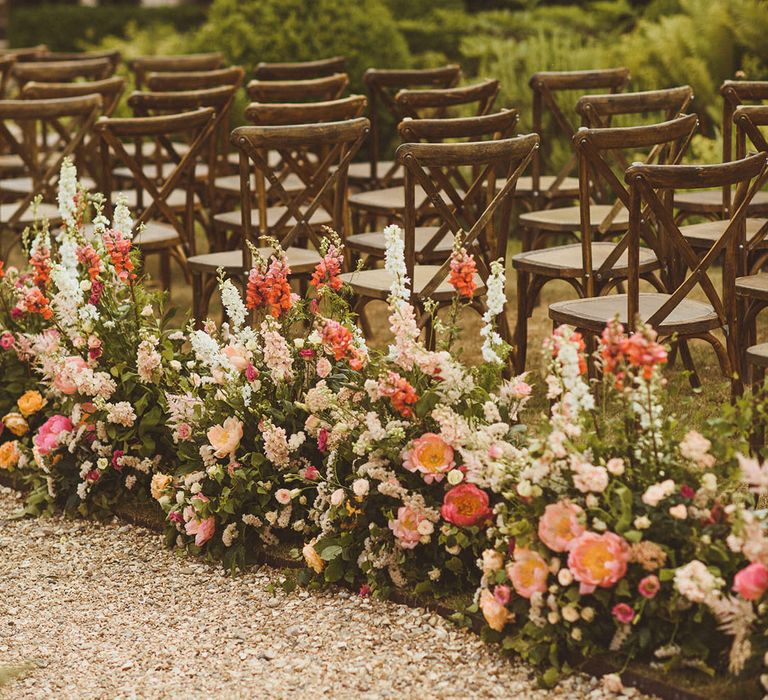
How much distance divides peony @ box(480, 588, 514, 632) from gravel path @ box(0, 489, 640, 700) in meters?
0.11

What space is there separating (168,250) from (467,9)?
10.2 metres

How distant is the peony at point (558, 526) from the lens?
9.73 feet

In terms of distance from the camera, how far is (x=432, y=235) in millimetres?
5316

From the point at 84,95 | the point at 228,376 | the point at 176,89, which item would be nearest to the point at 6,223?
the point at 84,95

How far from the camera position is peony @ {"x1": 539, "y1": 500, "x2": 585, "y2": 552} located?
9.73 feet

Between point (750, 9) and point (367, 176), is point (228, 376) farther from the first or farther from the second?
point (750, 9)

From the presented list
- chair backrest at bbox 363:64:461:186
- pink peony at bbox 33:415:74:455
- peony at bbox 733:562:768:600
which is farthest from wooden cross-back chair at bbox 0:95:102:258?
peony at bbox 733:562:768:600

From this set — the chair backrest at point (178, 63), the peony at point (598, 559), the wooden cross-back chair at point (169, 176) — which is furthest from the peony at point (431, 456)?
the chair backrest at point (178, 63)

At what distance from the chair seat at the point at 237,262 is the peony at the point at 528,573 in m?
2.31

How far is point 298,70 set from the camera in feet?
24.4

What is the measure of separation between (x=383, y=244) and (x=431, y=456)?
1979 millimetres

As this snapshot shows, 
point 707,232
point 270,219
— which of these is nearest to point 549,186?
point 707,232

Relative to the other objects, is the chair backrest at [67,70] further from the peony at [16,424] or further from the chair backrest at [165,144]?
the peony at [16,424]

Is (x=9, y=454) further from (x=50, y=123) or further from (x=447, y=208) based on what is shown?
(x=50, y=123)
